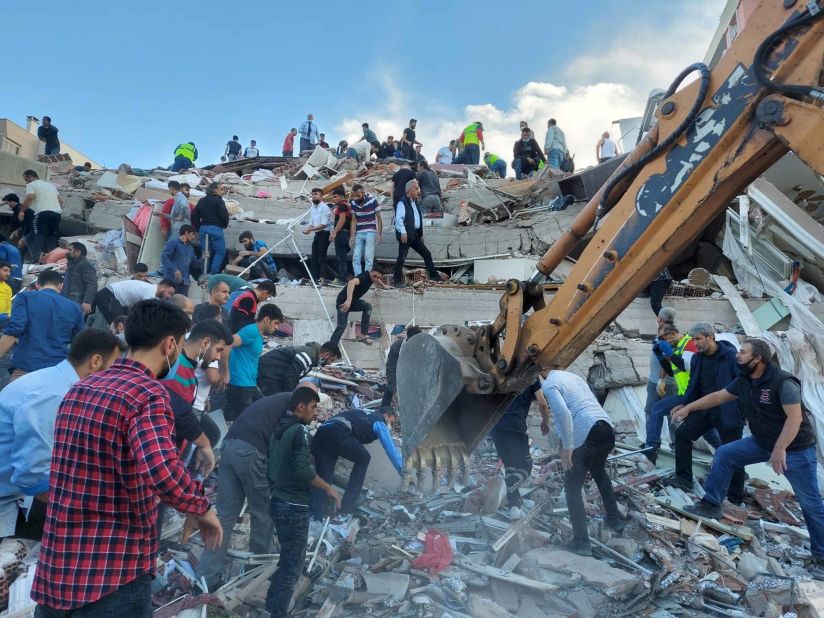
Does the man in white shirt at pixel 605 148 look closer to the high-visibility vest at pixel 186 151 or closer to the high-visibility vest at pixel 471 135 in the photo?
the high-visibility vest at pixel 471 135

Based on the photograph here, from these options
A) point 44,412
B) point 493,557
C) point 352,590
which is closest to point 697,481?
point 493,557

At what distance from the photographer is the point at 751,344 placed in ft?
16.4

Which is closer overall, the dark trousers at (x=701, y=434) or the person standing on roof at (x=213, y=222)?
the dark trousers at (x=701, y=434)

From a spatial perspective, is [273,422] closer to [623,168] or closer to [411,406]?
[411,406]

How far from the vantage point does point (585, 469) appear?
16.2 ft

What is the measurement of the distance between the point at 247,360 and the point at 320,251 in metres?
5.13

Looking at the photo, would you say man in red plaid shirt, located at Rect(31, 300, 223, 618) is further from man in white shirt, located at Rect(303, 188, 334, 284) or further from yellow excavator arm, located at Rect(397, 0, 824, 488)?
man in white shirt, located at Rect(303, 188, 334, 284)

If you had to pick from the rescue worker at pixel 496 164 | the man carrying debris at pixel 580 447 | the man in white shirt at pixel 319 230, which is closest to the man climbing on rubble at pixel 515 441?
the man carrying debris at pixel 580 447

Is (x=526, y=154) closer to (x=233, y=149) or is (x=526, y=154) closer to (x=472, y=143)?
(x=472, y=143)

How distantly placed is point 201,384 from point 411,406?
2.70 metres

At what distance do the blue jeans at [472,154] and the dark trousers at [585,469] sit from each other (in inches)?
591

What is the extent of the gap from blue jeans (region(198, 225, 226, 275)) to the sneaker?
7241 mm

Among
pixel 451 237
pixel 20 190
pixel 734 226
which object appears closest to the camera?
pixel 734 226

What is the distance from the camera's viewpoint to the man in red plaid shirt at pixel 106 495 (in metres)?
2.12
